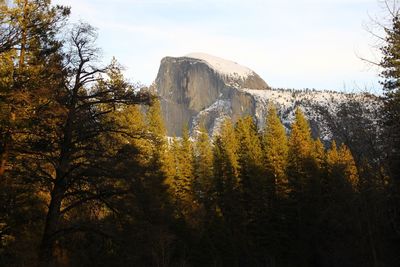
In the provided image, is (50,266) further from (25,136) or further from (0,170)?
(25,136)

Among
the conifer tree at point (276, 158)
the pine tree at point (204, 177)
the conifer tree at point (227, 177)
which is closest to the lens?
the conifer tree at point (276, 158)

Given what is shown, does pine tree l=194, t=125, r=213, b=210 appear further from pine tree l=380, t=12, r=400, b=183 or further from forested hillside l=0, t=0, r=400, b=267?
pine tree l=380, t=12, r=400, b=183

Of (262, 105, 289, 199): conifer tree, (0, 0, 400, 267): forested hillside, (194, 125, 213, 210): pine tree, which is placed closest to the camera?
(0, 0, 400, 267): forested hillside

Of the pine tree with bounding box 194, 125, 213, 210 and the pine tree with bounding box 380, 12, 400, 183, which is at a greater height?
the pine tree with bounding box 380, 12, 400, 183

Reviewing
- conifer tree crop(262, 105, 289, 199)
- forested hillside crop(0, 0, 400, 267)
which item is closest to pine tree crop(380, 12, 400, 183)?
forested hillside crop(0, 0, 400, 267)

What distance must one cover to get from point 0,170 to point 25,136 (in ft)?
5.44

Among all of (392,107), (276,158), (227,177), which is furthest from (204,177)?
(392,107)

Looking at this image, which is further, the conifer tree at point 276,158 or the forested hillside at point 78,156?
the conifer tree at point 276,158

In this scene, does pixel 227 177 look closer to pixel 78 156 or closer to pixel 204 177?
pixel 204 177

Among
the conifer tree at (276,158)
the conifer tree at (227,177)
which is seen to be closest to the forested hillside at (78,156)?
the conifer tree at (276,158)

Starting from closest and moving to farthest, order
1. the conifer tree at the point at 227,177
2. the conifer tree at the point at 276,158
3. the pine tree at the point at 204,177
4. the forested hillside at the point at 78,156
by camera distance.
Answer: the forested hillside at the point at 78,156 < the conifer tree at the point at 276,158 < the conifer tree at the point at 227,177 < the pine tree at the point at 204,177

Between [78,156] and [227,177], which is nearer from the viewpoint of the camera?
[78,156]

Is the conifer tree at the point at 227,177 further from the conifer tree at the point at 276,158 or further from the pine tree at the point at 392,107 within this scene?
the pine tree at the point at 392,107

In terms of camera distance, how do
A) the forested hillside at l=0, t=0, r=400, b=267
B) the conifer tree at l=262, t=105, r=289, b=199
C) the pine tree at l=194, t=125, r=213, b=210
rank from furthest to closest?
1. the pine tree at l=194, t=125, r=213, b=210
2. the conifer tree at l=262, t=105, r=289, b=199
3. the forested hillside at l=0, t=0, r=400, b=267
